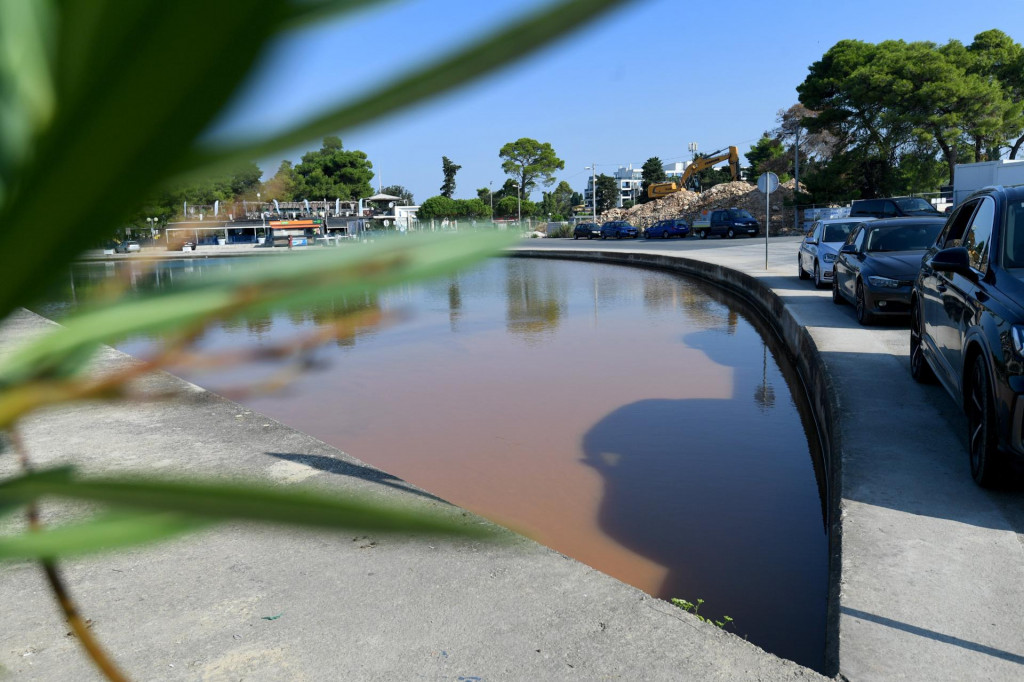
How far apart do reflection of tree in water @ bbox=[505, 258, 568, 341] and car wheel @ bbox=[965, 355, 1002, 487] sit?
619 centimetres

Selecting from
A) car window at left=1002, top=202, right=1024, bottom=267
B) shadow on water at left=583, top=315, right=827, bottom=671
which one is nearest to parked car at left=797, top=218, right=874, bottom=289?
shadow on water at left=583, top=315, right=827, bottom=671

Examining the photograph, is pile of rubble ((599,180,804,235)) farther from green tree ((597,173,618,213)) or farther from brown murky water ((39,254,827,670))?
brown murky water ((39,254,827,670))

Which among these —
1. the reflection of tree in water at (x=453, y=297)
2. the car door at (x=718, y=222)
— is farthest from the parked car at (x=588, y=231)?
the reflection of tree in water at (x=453, y=297)

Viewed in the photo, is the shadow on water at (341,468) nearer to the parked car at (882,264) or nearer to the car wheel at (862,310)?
the parked car at (882,264)

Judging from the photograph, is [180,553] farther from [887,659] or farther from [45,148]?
[45,148]

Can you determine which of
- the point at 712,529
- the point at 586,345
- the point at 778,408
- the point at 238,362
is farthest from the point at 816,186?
the point at 238,362

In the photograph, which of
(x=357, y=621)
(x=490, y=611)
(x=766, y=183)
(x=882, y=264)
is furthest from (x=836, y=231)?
(x=357, y=621)

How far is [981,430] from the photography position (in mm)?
4285

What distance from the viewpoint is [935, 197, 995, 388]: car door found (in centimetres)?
479

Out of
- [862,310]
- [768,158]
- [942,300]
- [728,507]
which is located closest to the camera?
[942,300]

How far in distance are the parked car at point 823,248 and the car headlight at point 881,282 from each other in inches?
170

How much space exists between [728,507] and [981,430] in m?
1.80

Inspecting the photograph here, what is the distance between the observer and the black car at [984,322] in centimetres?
401

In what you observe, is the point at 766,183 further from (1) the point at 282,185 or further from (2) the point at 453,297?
(1) the point at 282,185
